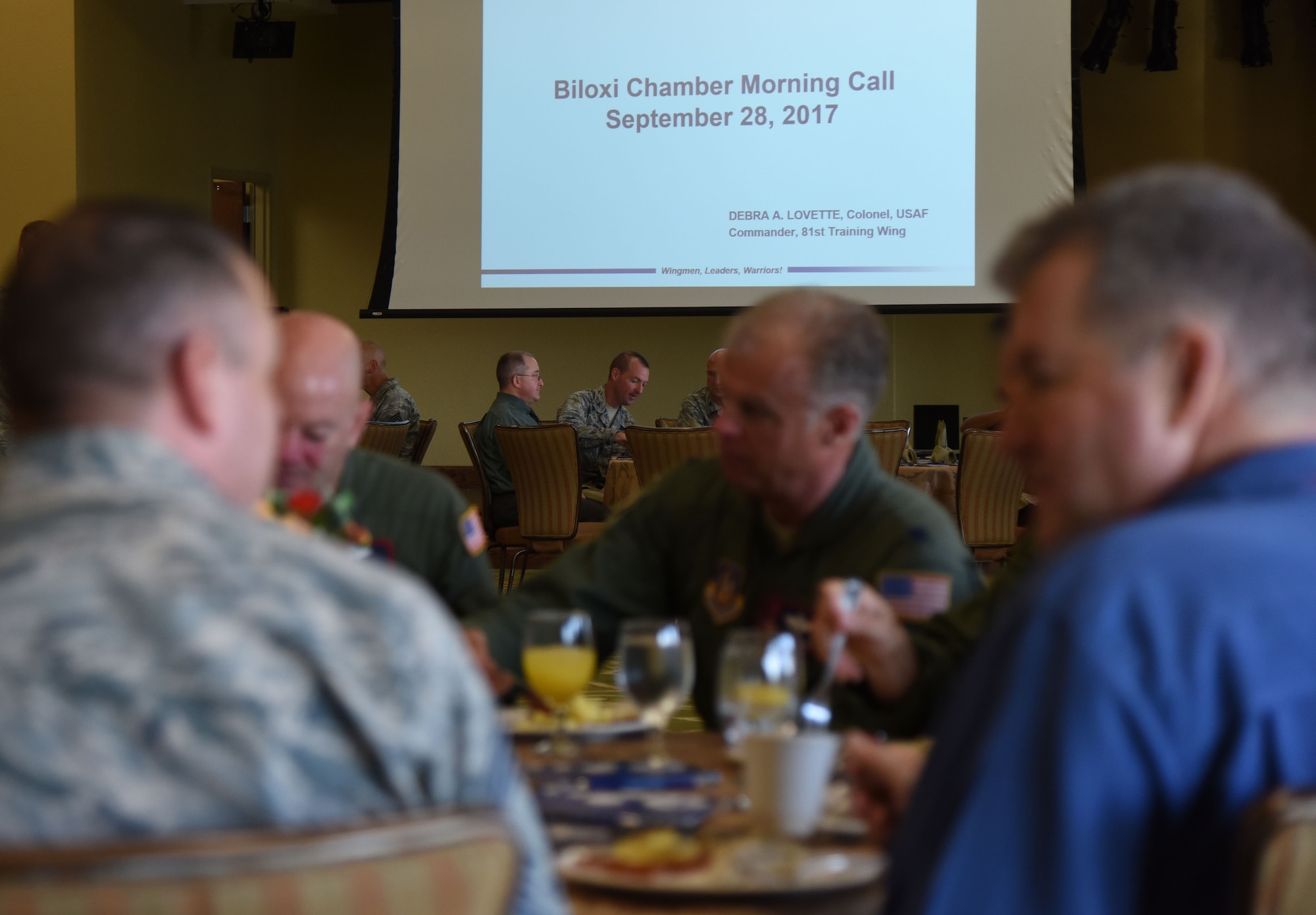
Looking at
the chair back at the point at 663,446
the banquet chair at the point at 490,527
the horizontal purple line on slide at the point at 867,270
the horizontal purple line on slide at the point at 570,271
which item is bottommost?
the banquet chair at the point at 490,527

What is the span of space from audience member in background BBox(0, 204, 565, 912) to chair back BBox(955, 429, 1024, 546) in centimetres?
531

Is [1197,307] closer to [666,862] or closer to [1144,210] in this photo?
[1144,210]

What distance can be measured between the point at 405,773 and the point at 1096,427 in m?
0.49

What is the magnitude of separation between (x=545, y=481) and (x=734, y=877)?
17.4 feet

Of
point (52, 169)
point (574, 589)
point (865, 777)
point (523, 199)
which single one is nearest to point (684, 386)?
point (523, 199)

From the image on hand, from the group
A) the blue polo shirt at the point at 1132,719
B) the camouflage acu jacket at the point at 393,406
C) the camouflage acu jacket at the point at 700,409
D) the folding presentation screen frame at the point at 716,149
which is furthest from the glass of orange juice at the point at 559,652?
the camouflage acu jacket at the point at 393,406

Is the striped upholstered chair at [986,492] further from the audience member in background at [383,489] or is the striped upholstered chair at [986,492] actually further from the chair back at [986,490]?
the audience member in background at [383,489]

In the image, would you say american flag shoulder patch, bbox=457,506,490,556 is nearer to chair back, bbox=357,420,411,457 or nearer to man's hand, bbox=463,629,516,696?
man's hand, bbox=463,629,516,696

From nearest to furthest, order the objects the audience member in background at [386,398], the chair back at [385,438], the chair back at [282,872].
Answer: the chair back at [282,872] → the chair back at [385,438] → the audience member in background at [386,398]

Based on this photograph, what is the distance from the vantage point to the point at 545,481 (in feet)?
20.9

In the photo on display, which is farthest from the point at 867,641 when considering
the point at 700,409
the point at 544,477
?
the point at 700,409

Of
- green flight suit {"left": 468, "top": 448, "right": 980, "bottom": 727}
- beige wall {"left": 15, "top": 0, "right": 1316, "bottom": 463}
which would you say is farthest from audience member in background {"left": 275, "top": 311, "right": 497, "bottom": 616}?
beige wall {"left": 15, "top": 0, "right": 1316, "bottom": 463}

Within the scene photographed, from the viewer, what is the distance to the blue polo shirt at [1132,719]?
2.63 ft

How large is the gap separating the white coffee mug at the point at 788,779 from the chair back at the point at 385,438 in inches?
199
